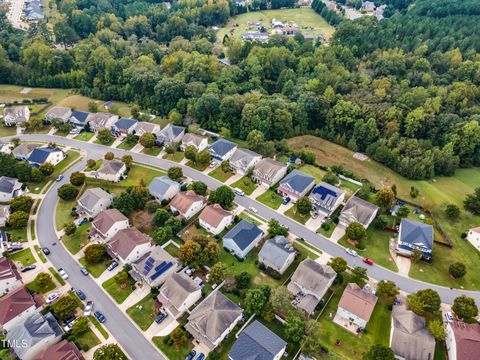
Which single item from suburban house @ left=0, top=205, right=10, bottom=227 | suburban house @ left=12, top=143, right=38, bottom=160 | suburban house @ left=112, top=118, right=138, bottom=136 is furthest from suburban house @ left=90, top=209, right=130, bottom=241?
suburban house @ left=12, top=143, right=38, bottom=160

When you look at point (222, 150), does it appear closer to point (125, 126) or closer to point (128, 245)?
point (125, 126)

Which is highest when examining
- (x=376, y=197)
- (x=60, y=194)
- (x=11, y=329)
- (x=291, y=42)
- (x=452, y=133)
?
(x=291, y=42)

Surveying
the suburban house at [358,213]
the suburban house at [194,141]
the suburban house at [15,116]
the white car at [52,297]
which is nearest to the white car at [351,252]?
the suburban house at [358,213]

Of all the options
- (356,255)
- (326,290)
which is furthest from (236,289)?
(356,255)

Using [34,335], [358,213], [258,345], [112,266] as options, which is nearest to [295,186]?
[358,213]

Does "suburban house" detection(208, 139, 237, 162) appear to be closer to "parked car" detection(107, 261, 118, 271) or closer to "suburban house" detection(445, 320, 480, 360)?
"parked car" detection(107, 261, 118, 271)

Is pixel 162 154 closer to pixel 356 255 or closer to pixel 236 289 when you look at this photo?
pixel 236 289
